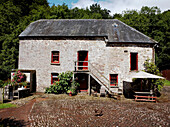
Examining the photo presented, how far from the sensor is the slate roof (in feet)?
50.4

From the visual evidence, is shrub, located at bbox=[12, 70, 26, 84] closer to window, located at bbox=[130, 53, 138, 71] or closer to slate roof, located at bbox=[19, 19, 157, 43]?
slate roof, located at bbox=[19, 19, 157, 43]

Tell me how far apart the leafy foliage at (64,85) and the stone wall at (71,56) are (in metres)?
0.73

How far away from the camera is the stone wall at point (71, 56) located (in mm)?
15047

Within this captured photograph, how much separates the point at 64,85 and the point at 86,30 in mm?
7109

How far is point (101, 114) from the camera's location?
8.08m

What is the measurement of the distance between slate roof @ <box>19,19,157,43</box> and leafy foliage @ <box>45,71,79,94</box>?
4.70 m

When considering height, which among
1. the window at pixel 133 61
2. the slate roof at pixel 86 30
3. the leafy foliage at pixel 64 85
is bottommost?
the leafy foliage at pixel 64 85

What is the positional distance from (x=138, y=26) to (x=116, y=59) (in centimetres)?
1892

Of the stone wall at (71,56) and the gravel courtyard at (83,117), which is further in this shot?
the stone wall at (71,56)

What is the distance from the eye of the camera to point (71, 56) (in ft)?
50.7

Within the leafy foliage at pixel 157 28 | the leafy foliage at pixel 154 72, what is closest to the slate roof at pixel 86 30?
the leafy foliage at pixel 154 72

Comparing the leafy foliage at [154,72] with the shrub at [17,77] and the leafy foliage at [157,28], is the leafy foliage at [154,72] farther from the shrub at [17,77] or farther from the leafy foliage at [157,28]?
the leafy foliage at [157,28]

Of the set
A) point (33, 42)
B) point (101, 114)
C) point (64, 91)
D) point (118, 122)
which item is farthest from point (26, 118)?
point (33, 42)

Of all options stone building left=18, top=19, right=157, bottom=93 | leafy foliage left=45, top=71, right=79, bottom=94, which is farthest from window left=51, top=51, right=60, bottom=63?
leafy foliage left=45, top=71, right=79, bottom=94
